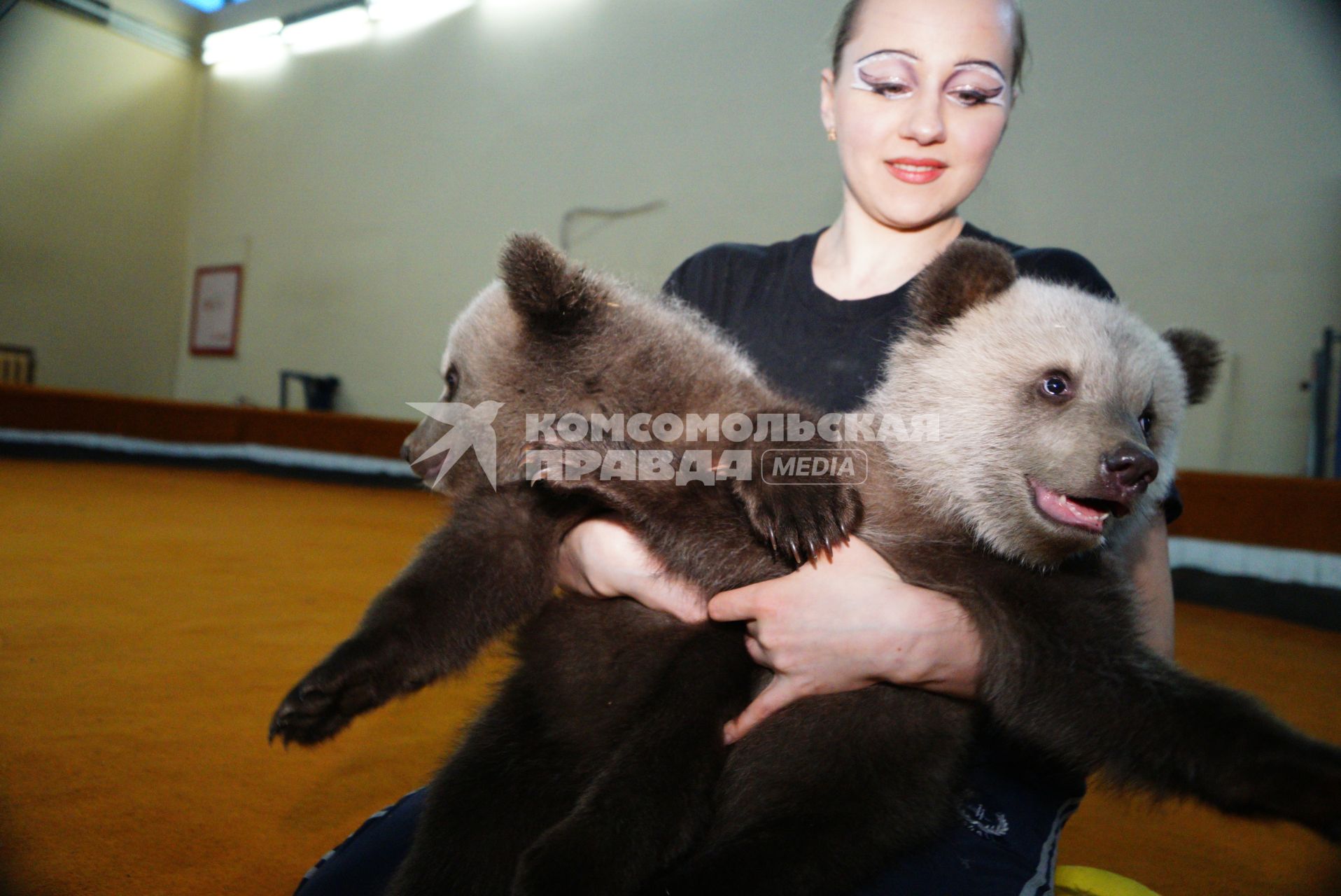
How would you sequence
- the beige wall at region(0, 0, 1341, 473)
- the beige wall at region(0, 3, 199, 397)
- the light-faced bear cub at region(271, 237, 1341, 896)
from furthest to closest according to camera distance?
the beige wall at region(0, 3, 199, 397), the beige wall at region(0, 0, 1341, 473), the light-faced bear cub at region(271, 237, 1341, 896)

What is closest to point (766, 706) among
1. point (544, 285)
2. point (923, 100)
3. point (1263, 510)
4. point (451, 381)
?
point (544, 285)

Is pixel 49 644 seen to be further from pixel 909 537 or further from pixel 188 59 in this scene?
pixel 188 59

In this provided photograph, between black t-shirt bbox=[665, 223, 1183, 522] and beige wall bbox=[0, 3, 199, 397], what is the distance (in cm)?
1185

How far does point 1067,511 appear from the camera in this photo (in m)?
1.31

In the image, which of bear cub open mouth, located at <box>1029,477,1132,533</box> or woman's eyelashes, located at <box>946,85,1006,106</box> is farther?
woman's eyelashes, located at <box>946,85,1006,106</box>

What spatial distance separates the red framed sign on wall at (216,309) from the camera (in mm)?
12312

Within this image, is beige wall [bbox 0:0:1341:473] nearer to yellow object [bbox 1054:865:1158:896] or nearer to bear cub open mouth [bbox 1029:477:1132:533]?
bear cub open mouth [bbox 1029:477:1132:533]

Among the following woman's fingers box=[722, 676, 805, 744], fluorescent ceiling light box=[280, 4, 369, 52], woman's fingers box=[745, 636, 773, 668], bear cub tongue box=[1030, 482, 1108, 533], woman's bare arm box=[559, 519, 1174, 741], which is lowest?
woman's fingers box=[722, 676, 805, 744]

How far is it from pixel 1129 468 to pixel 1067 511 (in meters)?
0.12

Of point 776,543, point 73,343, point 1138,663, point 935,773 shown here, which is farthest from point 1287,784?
point 73,343

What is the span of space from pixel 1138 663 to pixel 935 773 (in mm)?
337

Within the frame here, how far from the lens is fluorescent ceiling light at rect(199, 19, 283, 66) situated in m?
11.8

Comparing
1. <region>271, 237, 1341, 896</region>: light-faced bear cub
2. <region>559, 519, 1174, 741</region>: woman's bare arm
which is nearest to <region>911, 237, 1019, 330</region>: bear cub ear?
<region>271, 237, 1341, 896</region>: light-faced bear cub

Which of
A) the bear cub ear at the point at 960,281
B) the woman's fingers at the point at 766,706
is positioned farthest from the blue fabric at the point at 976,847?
the bear cub ear at the point at 960,281
